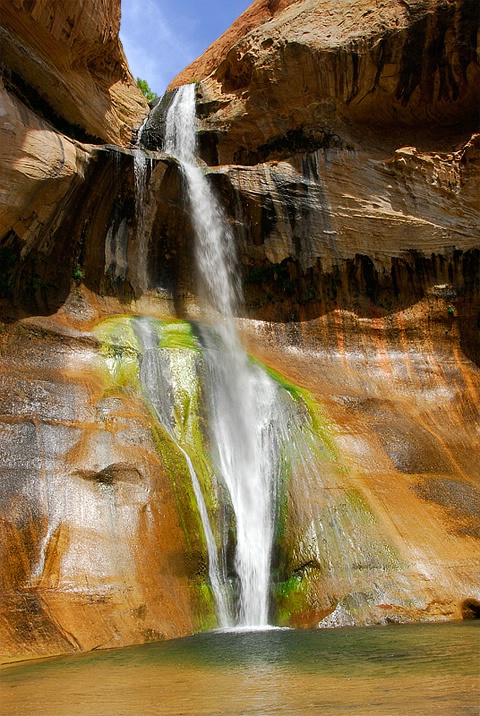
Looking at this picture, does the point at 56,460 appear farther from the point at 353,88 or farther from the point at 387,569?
the point at 353,88

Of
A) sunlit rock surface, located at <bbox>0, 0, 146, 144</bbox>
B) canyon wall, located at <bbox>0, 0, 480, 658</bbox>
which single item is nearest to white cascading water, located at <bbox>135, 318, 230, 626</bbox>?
canyon wall, located at <bbox>0, 0, 480, 658</bbox>

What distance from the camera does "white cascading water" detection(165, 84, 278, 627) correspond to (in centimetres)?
939

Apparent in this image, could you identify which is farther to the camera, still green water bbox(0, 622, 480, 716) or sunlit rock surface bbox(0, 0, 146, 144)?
sunlit rock surface bbox(0, 0, 146, 144)

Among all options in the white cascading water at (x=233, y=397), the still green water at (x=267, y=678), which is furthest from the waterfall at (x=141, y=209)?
the still green water at (x=267, y=678)

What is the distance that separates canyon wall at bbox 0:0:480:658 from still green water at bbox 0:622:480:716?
1.50m

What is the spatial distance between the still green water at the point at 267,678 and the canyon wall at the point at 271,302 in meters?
1.50

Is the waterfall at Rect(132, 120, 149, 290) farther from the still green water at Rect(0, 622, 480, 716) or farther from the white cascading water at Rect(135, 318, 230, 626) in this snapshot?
the still green water at Rect(0, 622, 480, 716)

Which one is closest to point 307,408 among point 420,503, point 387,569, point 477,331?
point 420,503

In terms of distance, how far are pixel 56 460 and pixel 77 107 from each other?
9.89 m

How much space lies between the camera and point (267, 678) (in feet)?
16.0

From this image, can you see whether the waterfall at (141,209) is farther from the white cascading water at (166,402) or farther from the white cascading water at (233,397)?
the white cascading water at (166,402)

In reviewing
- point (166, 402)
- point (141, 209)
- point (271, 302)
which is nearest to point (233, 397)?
point (166, 402)

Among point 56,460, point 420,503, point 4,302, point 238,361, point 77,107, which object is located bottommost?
point 420,503

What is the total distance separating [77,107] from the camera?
49.9ft
